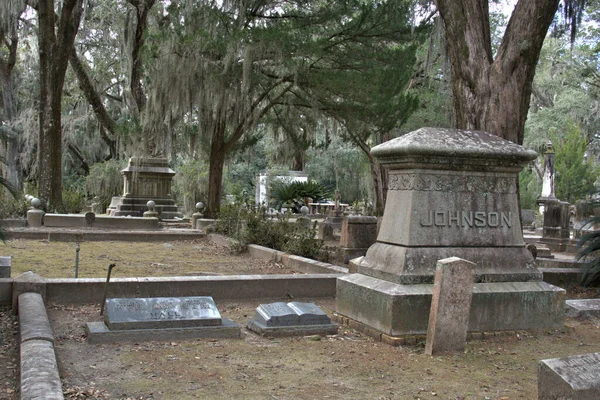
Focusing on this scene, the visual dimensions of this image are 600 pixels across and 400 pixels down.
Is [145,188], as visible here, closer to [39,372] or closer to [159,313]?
[159,313]

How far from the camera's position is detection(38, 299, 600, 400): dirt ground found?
4.47 m

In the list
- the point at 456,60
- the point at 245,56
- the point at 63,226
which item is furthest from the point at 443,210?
the point at 63,226

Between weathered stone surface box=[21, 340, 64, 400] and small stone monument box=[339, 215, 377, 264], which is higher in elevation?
small stone monument box=[339, 215, 377, 264]

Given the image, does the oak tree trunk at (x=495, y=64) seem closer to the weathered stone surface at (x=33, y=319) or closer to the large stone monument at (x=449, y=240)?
the large stone monument at (x=449, y=240)

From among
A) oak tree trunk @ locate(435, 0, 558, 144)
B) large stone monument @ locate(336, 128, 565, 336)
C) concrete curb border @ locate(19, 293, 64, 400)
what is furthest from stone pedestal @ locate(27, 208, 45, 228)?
large stone monument @ locate(336, 128, 565, 336)

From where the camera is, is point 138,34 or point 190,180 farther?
point 190,180

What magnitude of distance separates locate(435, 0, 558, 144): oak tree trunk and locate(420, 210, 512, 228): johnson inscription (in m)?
3.06

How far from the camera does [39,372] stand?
4078mm

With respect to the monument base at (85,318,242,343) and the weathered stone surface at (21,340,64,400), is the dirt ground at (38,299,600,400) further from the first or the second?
the weathered stone surface at (21,340,64,400)

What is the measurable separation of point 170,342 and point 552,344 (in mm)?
3749

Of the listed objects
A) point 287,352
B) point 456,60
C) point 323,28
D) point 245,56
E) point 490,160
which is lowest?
point 287,352

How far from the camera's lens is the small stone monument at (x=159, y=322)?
5.70 meters

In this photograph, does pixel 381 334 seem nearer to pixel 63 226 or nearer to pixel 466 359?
pixel 466 359

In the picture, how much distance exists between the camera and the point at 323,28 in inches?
658
